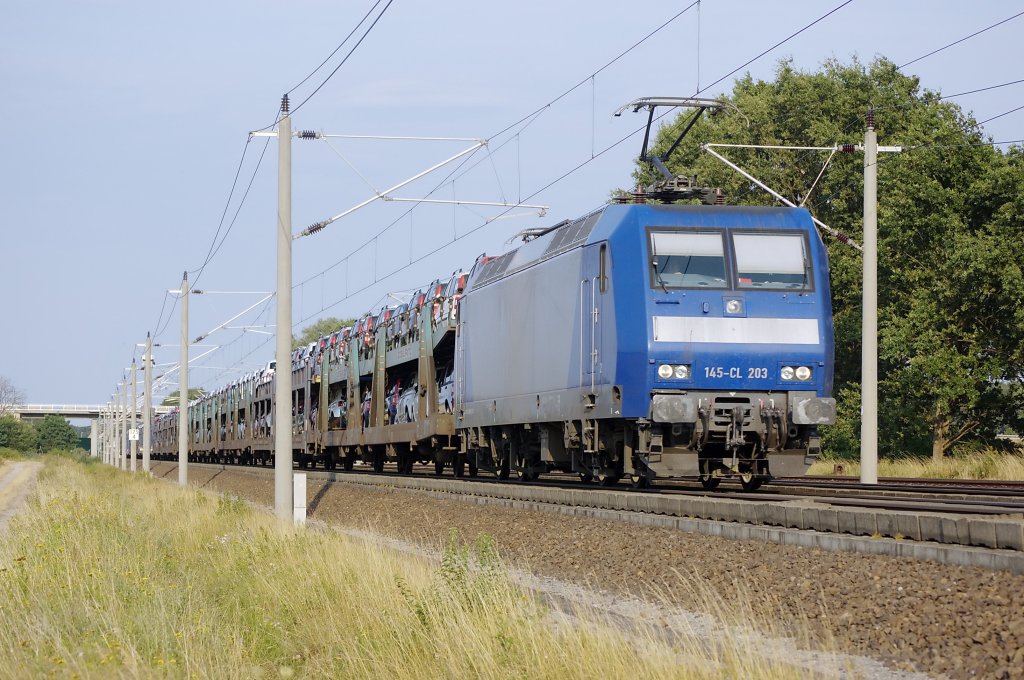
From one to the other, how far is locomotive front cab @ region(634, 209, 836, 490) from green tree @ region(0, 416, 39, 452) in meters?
139

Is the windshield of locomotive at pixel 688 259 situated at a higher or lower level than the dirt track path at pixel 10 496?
higher

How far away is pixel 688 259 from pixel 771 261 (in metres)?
1.12

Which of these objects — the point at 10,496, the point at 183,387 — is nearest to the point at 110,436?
the point at 10,496

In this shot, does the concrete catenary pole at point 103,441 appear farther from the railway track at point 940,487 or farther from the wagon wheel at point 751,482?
the wagon wheel at point 751,482

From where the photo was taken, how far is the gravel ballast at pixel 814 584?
313 inches

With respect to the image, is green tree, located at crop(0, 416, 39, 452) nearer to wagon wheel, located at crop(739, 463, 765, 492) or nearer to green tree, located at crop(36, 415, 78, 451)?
green tree, located at crop(36, 415, 78, 451)

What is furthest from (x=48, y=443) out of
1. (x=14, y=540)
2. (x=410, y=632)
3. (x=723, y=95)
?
(x=410, y=632)

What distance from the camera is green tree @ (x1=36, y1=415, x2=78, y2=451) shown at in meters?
168

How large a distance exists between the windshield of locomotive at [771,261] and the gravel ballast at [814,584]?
380 cm

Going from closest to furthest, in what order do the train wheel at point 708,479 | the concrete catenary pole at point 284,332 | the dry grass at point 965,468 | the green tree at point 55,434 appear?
the train wheel at point 708,479
the concrete catenary pole at point 284,332
the dry grass at point 965,468
the green tree at point 55,434

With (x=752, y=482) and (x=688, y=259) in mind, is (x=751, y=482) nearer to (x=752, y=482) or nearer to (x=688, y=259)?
(x=752, y=482)

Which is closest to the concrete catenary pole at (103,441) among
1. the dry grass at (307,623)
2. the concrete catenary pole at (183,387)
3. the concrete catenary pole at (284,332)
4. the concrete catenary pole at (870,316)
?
the concrete catenary pole at (183,387)

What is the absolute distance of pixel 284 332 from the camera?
20562mm

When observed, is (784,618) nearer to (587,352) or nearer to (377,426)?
(587,352)
